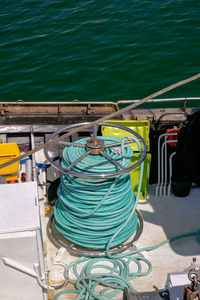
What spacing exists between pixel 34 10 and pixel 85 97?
6.63m

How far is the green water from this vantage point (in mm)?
12500

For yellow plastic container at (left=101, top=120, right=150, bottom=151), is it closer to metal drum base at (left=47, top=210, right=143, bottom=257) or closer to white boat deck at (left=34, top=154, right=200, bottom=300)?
white boat deck at (left=34, top=154, right=200, bottom=300)

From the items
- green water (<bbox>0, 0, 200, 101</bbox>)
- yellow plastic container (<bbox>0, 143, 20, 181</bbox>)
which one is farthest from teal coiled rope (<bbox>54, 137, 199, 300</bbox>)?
green water (<bbox>0, 0, 200, 101</bbox>)

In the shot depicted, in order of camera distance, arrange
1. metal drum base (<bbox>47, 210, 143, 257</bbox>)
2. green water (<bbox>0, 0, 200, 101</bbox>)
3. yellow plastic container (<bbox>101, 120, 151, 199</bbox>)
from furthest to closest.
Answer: green water (<bbox>0, 0, 200, 101</bbox>) → yellow plastic container (<bbox>101, 120, 151, 199</bbox>) → metal drum base (<bbox>47, 210, 143, 257</bbox>)

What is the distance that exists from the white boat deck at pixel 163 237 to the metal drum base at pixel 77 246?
69mm

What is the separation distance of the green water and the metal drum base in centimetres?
688

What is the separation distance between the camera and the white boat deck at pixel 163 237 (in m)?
4.95

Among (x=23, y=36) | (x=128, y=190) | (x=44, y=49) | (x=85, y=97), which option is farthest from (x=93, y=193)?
(x=23, y=36)

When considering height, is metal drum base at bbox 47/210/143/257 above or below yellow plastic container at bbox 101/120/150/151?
below

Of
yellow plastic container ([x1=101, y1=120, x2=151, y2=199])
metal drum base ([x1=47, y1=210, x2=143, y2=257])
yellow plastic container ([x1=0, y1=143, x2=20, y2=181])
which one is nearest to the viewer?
metal drum base ([x1=47, y1=210, x2=143, y2=257])

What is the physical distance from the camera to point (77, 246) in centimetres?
542

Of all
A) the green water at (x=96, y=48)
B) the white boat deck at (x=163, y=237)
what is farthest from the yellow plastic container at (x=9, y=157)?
the green water at (x=96, y=48)

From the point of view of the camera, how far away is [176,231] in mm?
5664

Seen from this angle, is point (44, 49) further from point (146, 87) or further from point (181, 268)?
point (181, 268)
